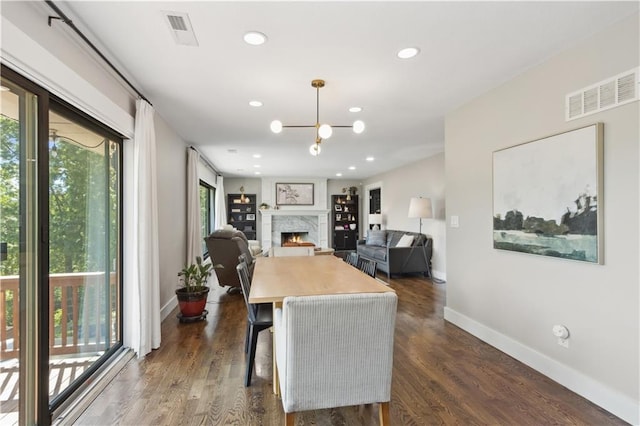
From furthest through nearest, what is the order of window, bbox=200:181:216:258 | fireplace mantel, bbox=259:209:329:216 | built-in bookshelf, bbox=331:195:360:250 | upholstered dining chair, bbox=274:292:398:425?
built-in bookshelf, bbox=331:195:360:250 → fireplace mantel, bbox=259:209:329:216 → window, bbox=200:181:216:258 → upholstered dining chair, bbox=274:292:398:425

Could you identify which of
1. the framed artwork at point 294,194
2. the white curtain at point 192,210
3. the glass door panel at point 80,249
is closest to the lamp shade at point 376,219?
the framed artwork at point 294,194

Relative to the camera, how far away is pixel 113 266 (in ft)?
8.72

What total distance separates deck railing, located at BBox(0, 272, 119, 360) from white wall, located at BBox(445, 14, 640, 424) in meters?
3.39

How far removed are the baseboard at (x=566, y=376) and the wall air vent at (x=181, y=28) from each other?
3.43 metres

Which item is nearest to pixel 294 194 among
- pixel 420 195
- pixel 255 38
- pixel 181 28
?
pixel 420 195

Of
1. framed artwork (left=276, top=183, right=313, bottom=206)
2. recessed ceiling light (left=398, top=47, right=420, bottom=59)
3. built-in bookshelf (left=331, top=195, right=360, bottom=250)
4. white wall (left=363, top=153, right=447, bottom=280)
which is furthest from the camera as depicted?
built-in bookshelf (left=331, top=195, right=360, bottom=250)

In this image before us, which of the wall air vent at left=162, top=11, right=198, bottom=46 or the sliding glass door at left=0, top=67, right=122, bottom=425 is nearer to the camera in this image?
the sliding glass door at left=0, top=67, right=122, bottom=425

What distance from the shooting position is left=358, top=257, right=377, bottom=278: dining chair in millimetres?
2648

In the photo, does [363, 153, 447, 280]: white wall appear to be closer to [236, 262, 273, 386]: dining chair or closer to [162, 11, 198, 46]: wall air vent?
[236, 262, 273, 386]: dining chair

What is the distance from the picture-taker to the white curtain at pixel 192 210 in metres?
4.87

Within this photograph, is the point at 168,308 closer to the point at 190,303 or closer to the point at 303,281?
the point at 190,303

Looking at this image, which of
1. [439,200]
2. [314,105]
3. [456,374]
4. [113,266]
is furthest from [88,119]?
[439,200]

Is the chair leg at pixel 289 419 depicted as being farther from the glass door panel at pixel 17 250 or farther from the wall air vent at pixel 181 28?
the wall air vent at pixel 181 28

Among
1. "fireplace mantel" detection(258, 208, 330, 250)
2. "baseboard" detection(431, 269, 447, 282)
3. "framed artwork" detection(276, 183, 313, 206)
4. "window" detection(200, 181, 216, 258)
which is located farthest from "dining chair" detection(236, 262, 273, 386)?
"framed artwork" detection(276, 183, 313, 206)
